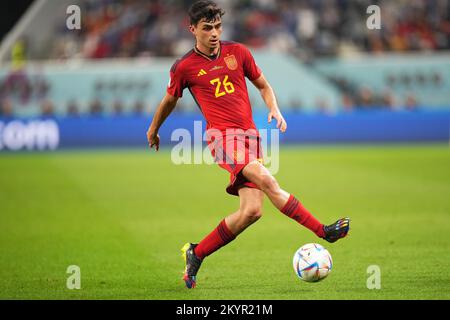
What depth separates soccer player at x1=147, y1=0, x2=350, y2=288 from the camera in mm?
7105

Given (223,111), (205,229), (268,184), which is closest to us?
(268,184)

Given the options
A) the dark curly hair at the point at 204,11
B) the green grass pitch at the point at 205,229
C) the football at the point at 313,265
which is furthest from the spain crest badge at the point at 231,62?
the green grass pitch at the point at 205,229

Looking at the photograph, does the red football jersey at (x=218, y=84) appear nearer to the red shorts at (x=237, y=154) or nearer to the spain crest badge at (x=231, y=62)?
the spain crest badge at (x=231, y=62)

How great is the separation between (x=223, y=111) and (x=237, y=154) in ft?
1.55

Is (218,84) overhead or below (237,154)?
overhead

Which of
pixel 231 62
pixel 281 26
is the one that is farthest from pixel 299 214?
pixel 281 26

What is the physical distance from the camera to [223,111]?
7.32 m

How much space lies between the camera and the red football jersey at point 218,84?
24.0ft

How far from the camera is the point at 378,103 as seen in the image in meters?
28.3

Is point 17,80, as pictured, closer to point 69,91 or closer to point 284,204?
point 69,91

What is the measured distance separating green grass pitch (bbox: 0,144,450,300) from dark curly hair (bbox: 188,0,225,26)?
8.03ft

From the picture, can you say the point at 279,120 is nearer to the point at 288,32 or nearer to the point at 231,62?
the point at 231,62

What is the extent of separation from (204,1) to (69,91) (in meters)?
21.2

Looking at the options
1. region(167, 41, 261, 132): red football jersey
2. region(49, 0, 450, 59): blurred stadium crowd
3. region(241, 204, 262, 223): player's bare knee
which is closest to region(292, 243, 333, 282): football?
region(241, 204, 262, 223): player's bare knee
